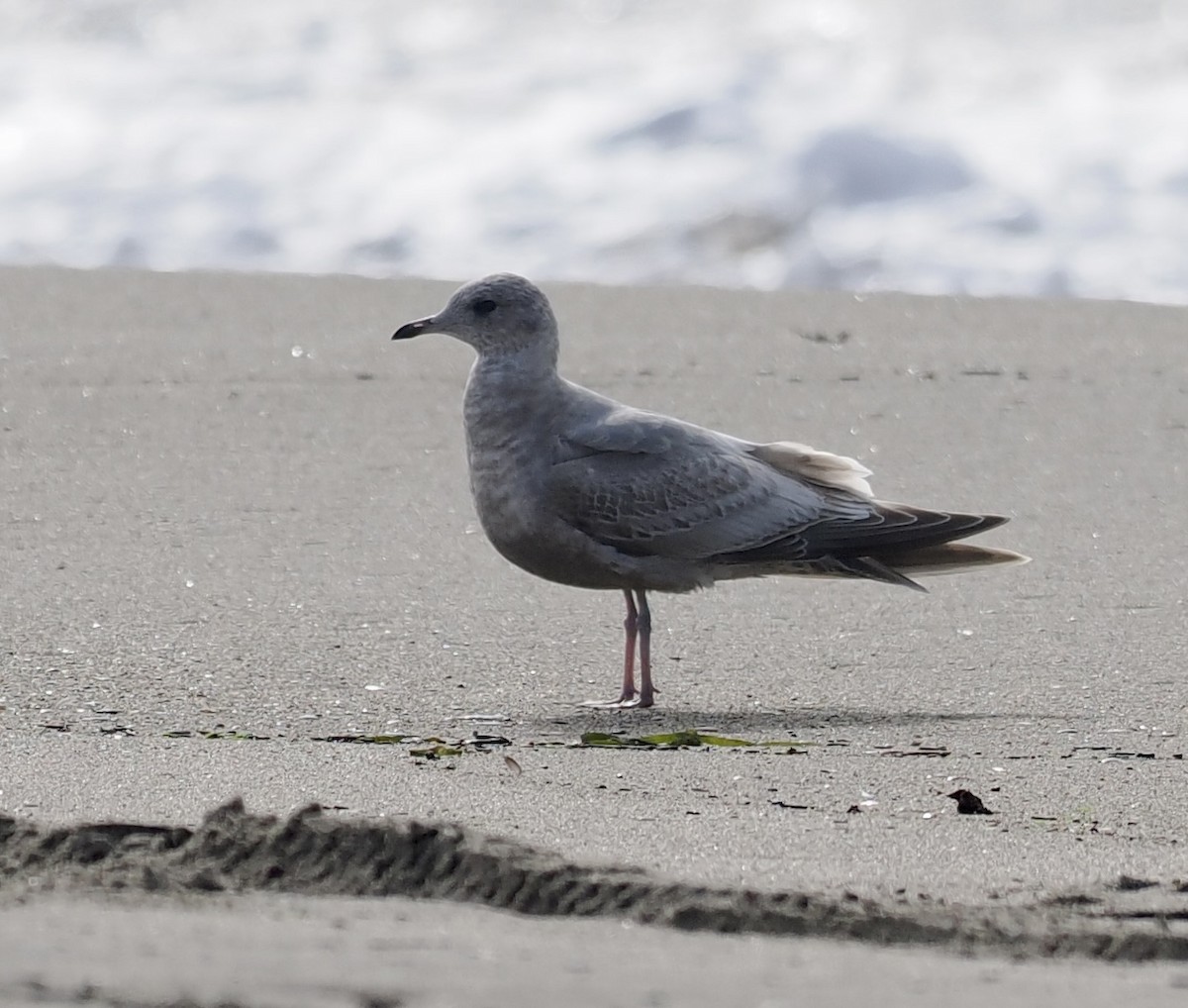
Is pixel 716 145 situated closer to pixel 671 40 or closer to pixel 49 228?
pixel 671 40

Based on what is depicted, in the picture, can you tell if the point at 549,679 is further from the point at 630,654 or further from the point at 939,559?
the point at 939,559

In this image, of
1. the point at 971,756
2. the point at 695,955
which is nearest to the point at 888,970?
the point at 695,955

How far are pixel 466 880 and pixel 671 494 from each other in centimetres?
217

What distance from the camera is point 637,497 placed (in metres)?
4.42

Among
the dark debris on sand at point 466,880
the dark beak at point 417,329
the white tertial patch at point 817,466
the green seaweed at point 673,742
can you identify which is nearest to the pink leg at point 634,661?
the green seaweed at point 673,742

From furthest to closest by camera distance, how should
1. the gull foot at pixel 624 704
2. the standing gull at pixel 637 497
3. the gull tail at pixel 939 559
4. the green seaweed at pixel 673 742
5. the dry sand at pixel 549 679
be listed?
1. the gull tail at pixel 939 559
2. the standing gull at pixel 637 497
3. the gull foot at pixel 624 704
4. the green seaweed at pixel 673 742
5. the dry sand at pixel 549 679

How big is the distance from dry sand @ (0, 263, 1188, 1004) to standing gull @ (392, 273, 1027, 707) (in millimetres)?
208

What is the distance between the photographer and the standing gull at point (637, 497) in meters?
4.38

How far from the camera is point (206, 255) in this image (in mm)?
9547

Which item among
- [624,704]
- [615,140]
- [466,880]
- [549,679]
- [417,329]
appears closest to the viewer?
[466,880]

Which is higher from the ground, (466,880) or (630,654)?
(630,654)

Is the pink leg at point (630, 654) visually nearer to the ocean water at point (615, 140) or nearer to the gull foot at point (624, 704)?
the gull foot at point (624, 704)

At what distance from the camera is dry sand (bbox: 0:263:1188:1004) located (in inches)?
85.5

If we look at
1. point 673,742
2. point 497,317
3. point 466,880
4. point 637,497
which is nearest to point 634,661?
point 637,497
